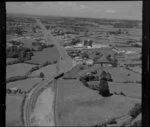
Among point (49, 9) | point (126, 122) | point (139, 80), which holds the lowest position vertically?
point (126, 122)

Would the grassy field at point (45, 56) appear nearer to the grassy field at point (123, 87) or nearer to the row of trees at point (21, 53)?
the row of trees at point (21, 53)

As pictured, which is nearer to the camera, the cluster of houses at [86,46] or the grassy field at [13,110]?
the grassy field at [13,110]

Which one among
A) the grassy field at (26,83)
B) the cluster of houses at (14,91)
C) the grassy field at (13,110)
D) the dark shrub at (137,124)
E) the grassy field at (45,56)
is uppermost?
the grassy field at (45,56)

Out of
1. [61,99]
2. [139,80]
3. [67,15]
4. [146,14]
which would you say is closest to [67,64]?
[61,99]

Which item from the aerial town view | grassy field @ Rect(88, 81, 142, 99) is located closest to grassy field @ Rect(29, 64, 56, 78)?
the aerial town view

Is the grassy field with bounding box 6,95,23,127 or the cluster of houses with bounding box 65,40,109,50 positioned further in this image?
the cluster of houses with bounding box 65,40,109,50

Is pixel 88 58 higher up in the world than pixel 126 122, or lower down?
higher up

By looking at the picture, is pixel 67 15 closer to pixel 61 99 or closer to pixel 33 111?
pixel 61 99

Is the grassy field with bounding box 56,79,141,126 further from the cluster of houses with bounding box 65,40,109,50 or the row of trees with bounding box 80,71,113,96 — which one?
the cluster of houses with bounding box 65,40,109,50

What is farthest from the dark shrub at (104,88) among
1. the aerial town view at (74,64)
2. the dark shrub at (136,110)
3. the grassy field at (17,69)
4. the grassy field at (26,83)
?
the grassy field at (17,69)
